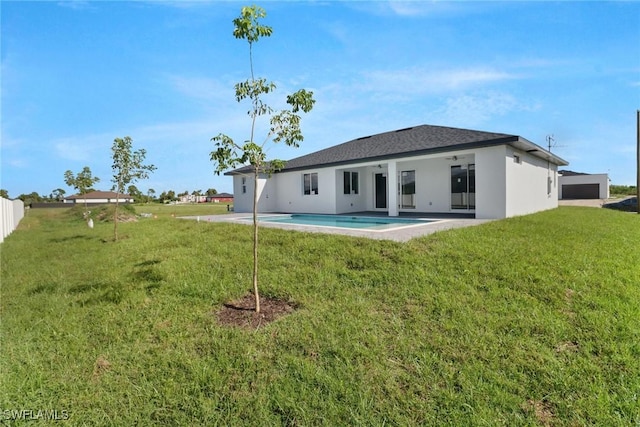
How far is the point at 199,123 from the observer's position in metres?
11.1

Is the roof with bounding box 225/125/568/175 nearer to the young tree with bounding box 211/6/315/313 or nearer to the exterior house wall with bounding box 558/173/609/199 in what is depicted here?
the young tree with bounding box 211/6/315/313

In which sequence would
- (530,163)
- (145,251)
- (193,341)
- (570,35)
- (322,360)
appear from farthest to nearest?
1. (530,163)
2. (570,35)
3. (145,251)
4. (193,341)
5. (322,360)

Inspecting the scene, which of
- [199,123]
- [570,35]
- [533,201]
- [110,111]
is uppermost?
[570,35]

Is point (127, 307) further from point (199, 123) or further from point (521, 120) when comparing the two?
point (521, 120)

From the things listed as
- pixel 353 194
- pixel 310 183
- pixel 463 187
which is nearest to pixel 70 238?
pixel 310 183

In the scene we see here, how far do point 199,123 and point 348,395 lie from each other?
10.8 meters

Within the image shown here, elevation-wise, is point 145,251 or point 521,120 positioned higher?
point 521,120

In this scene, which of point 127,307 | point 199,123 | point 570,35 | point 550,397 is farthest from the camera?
point 199,123

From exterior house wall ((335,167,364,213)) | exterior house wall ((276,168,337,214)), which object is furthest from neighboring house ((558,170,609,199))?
exterior house wall ((276,168,337,214))

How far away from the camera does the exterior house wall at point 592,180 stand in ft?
126

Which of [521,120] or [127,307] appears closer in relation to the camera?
[127,307]

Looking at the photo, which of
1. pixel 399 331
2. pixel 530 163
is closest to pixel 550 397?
pixel 399 331

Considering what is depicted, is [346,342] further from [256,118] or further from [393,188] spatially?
[393,188]

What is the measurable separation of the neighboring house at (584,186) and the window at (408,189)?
36.2m
